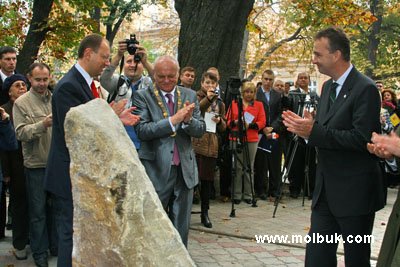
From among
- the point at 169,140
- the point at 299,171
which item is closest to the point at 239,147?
the point at 299,171

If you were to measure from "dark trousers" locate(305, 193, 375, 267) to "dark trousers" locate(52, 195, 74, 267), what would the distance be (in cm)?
183

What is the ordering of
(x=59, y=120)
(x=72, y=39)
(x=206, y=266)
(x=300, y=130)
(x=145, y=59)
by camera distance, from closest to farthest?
1. (x=300, y=130)
2. (x=59, y=120)
3. (x=206, y=266)
4. (x=145, y=59)
5. (x=72, y=39)

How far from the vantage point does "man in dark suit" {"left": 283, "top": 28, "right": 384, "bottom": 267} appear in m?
3.98

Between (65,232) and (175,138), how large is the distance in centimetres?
156

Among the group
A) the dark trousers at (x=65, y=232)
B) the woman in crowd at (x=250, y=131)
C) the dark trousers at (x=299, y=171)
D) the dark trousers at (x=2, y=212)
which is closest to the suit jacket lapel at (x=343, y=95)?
the dark trousers at (x=65, y=232)

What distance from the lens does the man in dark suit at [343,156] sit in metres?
3.98

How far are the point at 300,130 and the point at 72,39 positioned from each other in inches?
621

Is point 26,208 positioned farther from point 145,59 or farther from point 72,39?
point 72,39

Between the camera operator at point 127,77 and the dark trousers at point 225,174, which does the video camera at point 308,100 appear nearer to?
the dark trousers at point 225,174

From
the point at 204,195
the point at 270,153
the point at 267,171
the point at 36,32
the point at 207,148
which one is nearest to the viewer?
the point at 204,195

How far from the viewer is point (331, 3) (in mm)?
15969

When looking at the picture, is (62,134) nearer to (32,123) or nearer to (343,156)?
(32,123)

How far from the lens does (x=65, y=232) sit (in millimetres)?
4297

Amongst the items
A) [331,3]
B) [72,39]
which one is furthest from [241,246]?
[72,39]
